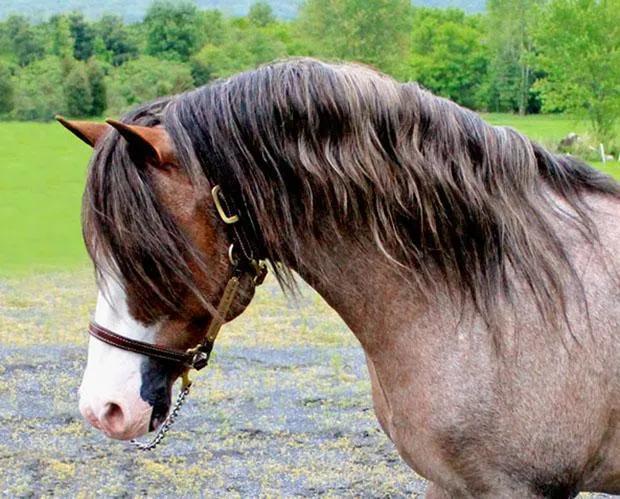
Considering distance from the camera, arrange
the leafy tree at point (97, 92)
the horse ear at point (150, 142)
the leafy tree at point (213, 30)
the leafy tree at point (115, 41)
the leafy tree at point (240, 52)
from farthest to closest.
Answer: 1. the leafy tree at point (115, 41)
2. the leafy tree at point (213, 30)
3. the leafy tree at point (240, 52)
4. the leafy tree at point (97, 92)
5. the horse ear at point (150, 142)

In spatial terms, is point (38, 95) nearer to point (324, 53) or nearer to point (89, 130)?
point (324, 53)

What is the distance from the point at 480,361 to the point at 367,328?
1.03 ft

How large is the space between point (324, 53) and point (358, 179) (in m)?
40.2

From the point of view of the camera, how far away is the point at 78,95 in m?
20.9

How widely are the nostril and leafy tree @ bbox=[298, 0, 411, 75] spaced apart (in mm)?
42170

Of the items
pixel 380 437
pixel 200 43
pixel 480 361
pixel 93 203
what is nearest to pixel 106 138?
pixel 93 203

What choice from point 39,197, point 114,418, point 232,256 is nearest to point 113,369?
point 114,418

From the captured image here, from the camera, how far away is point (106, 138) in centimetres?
218

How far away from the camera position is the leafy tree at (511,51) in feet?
146

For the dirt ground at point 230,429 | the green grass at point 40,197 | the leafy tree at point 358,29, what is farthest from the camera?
the leafy tree at point 358,29

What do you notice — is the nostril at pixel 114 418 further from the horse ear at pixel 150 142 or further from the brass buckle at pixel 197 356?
the horse ear at pixel 150 142

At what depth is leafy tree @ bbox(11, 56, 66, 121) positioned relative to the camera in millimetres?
24034

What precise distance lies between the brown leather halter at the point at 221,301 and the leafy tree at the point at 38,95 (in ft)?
71.0

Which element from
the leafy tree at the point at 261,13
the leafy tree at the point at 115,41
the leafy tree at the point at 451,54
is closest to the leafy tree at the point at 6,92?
the leafy tree at the point at 115,41
